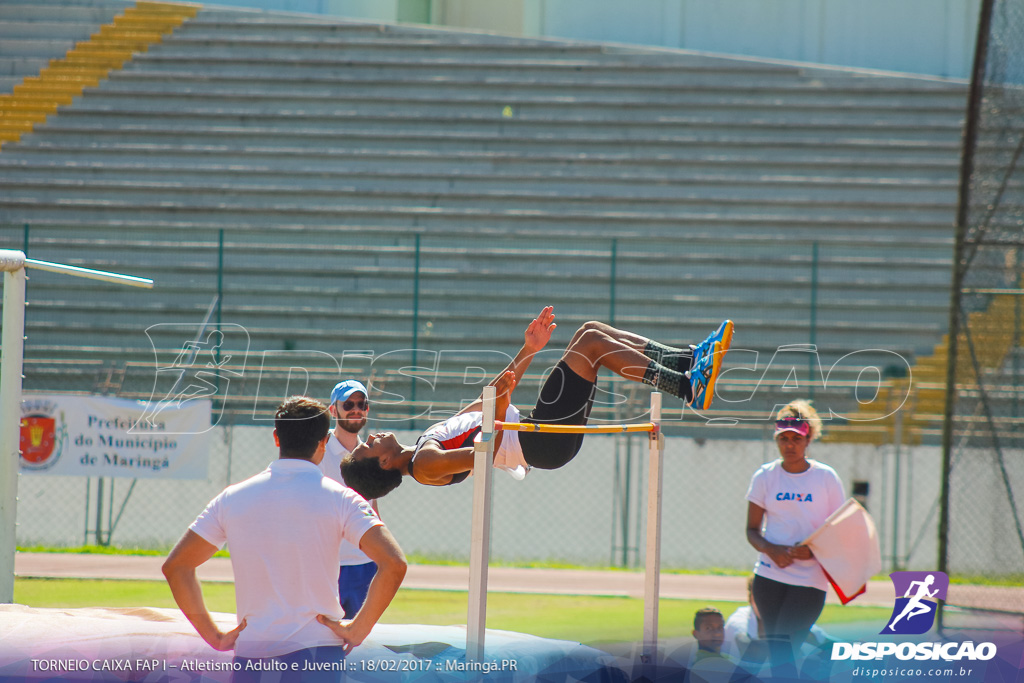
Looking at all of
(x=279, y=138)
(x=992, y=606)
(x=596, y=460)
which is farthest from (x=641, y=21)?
(x=992, y=606)

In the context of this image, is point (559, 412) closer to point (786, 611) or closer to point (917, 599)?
point (786, 611)

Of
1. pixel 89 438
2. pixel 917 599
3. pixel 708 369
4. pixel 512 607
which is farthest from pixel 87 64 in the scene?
pixel 917 599

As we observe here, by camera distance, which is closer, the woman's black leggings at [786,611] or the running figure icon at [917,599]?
the woman's black leggings at [786,611]

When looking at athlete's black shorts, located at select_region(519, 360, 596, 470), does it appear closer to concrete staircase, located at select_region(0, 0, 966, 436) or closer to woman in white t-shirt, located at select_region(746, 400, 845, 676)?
woman in white t-shirt, located at select_region(746, 400, 845, 676)

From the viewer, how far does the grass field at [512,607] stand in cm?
695

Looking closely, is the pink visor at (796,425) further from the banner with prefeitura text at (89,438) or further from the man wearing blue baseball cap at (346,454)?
the banner with prefeitura text at (89,438)

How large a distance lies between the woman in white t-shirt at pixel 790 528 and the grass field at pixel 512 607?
154cm

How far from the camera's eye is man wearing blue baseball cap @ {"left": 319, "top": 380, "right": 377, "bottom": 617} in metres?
5.04

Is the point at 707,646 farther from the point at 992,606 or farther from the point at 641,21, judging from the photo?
the point at 641,21

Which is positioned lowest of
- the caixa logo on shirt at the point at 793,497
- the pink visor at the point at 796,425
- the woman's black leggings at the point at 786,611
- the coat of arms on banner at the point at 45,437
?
the woman's black leggings at the point at 786,611

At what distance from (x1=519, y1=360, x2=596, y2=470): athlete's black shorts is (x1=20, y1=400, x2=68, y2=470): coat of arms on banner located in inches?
237

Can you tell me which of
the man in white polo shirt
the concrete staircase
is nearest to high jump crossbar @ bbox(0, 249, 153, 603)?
the man in white polo shirt

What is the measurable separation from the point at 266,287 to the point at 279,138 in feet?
13.6

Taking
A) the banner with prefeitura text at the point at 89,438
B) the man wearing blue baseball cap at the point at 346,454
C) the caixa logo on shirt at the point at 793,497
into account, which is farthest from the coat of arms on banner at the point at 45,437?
the caixa logo on shirt at the point at 793,497
